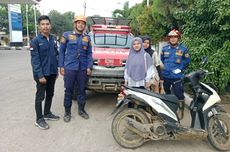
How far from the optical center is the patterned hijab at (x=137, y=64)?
17.1ft

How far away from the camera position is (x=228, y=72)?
250 inches

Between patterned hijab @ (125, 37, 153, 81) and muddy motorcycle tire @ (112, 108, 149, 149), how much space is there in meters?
0.98

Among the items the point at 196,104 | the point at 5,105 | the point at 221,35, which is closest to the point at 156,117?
the point at 196,104

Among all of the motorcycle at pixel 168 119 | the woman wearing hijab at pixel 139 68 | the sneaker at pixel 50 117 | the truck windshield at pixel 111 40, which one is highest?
the truck windshield at pixel 111 40

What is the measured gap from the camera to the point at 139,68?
17.3 feet

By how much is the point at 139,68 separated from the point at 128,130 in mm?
1223

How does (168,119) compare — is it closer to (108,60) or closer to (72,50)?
(72,50)

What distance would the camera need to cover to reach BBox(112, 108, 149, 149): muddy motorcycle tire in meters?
4.43

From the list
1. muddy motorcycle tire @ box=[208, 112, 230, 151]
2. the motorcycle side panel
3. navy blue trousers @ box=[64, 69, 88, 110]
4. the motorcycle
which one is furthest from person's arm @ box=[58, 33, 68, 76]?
muddy motorcycle tire @ box=[208, 112, 230, 151]

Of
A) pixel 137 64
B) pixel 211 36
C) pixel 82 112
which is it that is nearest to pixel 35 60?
pixel 82 112

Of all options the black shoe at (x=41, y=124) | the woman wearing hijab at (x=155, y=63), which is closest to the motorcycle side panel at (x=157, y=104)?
the woman wearing hijab at (x=155, y=63)

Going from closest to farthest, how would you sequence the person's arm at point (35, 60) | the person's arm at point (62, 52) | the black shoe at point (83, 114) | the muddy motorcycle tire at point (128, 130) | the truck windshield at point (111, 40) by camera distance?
the muddy motorcycle tire at point (128, 130) → the person's arm at point (35, 60) → the person's arm at point (62, 52) → the black shoe at point (83, 114) → the truck windshield at point (111, 40)

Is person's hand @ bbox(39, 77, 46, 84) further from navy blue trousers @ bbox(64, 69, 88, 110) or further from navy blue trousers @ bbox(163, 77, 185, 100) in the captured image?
navy blue trousers @ bbox(163, 77, 185, 100)

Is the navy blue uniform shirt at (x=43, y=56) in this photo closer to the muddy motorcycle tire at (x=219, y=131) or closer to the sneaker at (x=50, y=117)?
the sneaker at (x=50, y=117)
